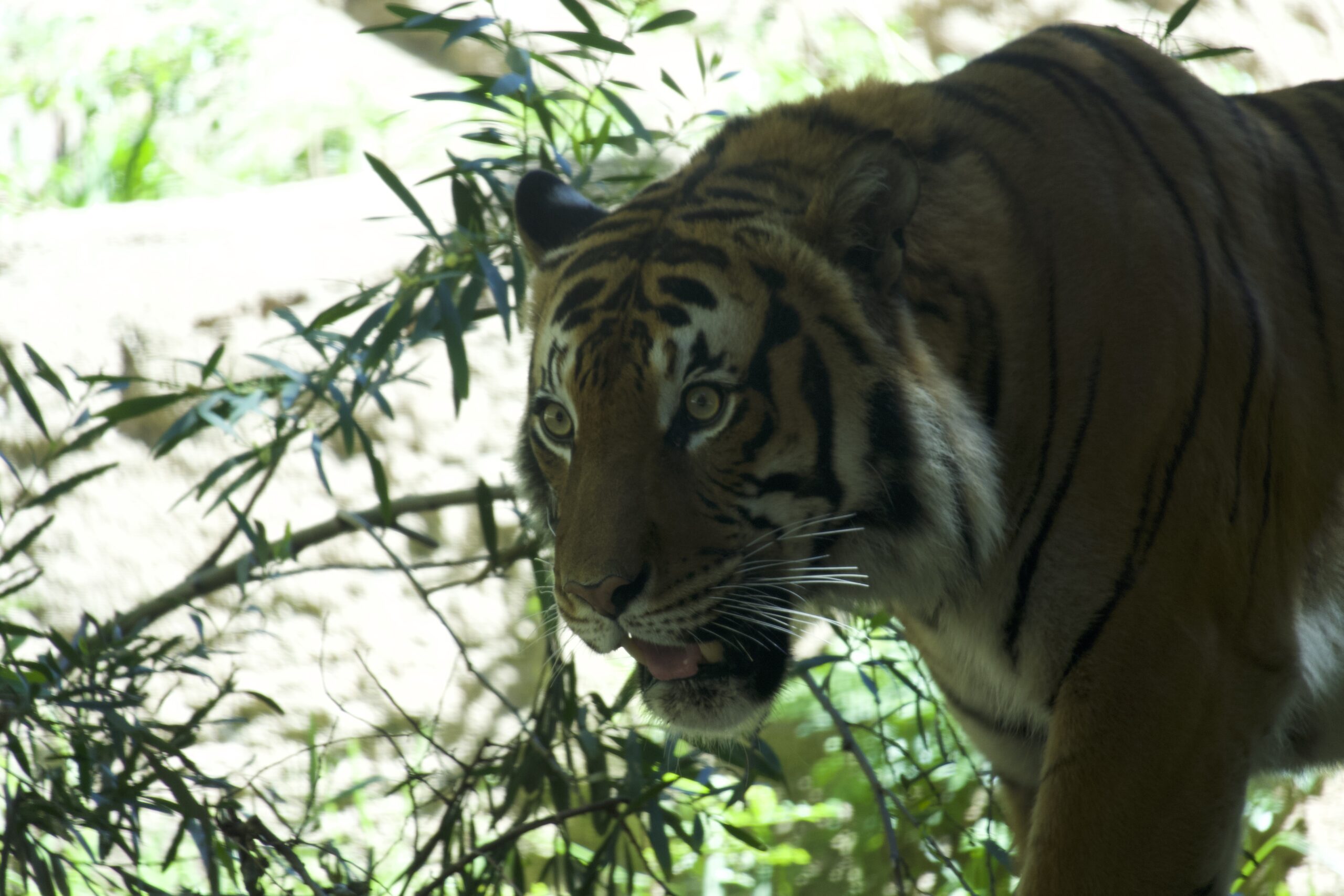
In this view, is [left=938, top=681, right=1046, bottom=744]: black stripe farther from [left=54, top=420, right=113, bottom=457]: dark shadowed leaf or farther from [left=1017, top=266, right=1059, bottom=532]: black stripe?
[left=54, top=420, right=113, bottom=457]: dark shadowed leaf

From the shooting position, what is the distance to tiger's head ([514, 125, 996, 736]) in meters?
1.59

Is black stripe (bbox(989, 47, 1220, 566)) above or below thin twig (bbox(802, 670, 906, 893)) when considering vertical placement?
above

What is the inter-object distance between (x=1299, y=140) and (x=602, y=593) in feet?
4.55

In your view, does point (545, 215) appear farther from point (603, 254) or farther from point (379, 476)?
point (379, 476)

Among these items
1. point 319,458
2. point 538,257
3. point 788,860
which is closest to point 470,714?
point 788,860

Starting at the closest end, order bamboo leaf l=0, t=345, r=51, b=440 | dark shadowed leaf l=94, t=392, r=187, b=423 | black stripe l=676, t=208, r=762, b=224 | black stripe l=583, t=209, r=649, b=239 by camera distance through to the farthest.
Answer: black stripe l=676, t=208, r=762, b=224, black stripe l=583, t=209, r=649, b=239, bamboo leaf l=0, t=345, r=51, b=440, dark shadowed leaf l=94, t=392, r=187, b=423

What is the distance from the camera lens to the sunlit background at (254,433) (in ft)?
13.1

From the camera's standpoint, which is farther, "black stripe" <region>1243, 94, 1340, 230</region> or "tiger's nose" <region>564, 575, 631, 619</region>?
"black stripe" <region>1243, 94, 1340, 230</region>

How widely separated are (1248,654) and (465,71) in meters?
5.89

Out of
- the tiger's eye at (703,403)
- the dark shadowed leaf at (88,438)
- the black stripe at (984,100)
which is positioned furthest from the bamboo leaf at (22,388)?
the black stripe at (984,100)

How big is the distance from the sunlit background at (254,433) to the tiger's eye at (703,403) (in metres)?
1.65

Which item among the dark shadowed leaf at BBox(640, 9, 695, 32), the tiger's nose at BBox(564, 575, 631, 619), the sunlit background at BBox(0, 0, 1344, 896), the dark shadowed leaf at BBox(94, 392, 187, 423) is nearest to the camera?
the tiger's nose at BBox(564, 575, 631, 619)

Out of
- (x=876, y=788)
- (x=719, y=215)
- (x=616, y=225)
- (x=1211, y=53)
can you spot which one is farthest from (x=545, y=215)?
(x=1211, y=53)

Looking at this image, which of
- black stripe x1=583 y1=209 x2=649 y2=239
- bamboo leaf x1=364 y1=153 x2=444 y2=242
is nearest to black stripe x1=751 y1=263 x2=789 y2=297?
black stripe x1=583 y1=209 x2=649 y2=239
